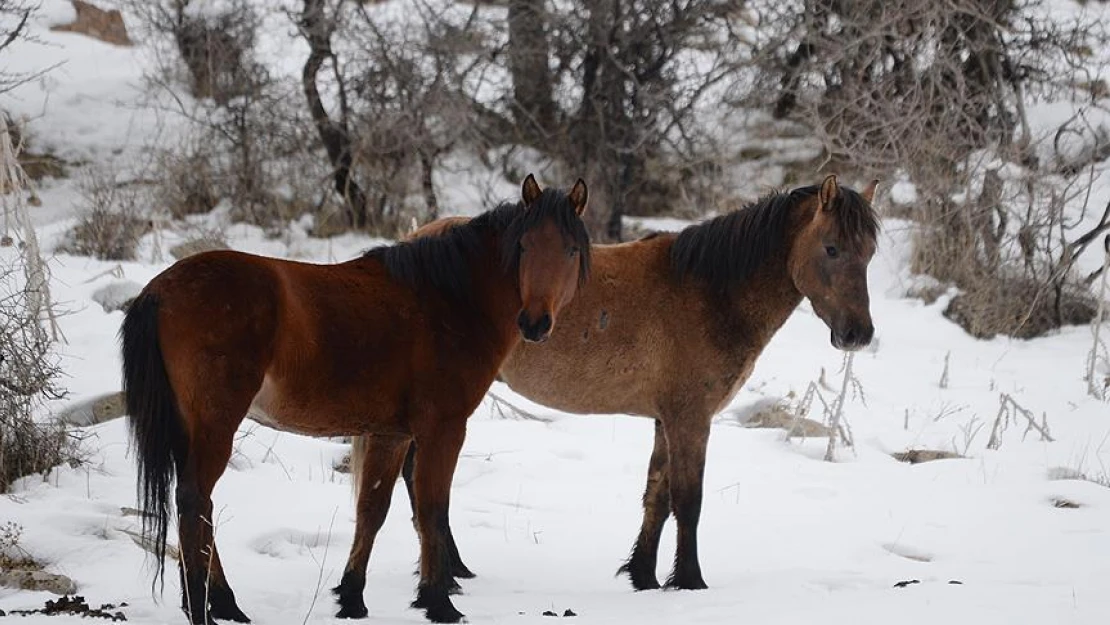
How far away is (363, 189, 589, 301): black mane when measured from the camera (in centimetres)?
481

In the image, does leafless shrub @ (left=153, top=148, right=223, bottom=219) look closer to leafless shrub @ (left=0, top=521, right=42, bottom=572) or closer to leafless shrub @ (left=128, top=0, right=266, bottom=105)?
leafless shrub @ (left=128, top=0, right=266, bottom=105)

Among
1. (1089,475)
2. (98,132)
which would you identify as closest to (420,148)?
(98,132)

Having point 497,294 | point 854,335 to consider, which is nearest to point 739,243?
point 854,335

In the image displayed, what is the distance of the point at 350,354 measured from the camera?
4371 mm

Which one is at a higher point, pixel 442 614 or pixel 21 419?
pixel 21 419

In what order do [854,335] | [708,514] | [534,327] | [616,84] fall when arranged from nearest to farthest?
[534,327]
[854,335]
[708,514]
[616,84]

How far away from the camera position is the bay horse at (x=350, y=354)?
13.0 feet

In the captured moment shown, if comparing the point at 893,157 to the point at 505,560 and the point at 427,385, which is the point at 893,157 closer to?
the point at 505,560

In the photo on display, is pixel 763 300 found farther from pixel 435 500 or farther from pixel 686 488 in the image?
pixel 435 500

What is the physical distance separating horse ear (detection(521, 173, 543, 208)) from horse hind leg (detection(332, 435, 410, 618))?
1158mm

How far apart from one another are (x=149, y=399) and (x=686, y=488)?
2746 millimetres

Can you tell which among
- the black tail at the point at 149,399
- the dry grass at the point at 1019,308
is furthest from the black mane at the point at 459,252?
the dry grass at the point at 1019,308

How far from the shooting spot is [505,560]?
20.0 feet

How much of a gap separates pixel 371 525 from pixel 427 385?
2.34 feet
